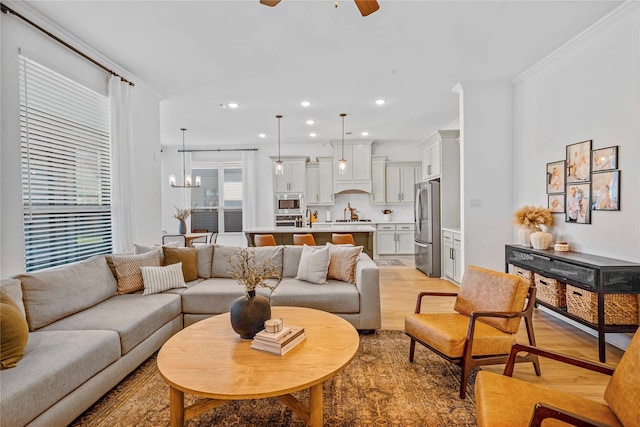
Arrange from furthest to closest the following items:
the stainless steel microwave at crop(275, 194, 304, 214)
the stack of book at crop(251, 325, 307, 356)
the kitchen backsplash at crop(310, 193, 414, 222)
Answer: the kitchen backsplash at crop(310, 193, 414, 222) < the stainless steel microwave at crop(275, 194, 304, 214) < the stack of book at crop(251, 325, 307, 356)

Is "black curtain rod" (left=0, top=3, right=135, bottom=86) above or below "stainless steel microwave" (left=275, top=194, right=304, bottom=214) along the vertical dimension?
above

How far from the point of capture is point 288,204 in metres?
7.70

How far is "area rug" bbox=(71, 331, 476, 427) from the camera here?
196cm

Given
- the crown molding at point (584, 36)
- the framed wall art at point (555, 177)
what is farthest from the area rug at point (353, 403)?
the crown molding at point (584, 36)

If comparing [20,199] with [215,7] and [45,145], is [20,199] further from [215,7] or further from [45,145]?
[215,7]

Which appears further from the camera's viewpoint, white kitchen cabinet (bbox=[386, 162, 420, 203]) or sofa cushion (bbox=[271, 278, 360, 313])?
white kitchen cabinet (bbox=[386, 162, 420, 203])

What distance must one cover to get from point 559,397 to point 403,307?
2.63 metres

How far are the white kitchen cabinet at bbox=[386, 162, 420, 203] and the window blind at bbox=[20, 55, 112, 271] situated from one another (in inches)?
230

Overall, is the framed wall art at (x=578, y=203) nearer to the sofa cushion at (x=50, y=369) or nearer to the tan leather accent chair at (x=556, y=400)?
the tan leather accent chair at (x=556, y=400)

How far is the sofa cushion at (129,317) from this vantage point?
→ 7.80 ft

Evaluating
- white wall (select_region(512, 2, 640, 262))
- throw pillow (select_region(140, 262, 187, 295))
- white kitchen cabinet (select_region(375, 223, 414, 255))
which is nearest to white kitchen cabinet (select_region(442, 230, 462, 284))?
white wall (select_region(512, 2, 640, 262))

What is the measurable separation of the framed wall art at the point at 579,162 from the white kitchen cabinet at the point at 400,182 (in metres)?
4.42

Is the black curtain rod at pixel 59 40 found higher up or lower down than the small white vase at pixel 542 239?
higher up

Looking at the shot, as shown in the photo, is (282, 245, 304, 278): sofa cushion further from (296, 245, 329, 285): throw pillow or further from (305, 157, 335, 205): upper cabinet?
(305, 157, 335, 205): upper cabinet
